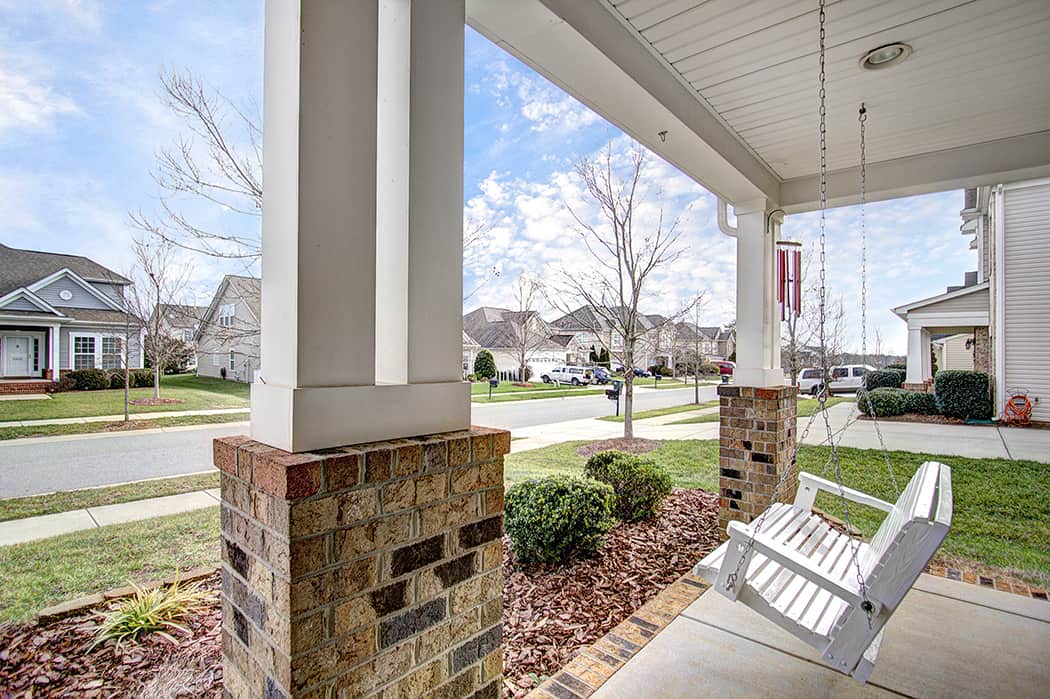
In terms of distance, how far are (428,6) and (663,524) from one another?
3258 mm

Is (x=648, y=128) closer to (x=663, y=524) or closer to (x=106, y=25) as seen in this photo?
(x=106, y=25)

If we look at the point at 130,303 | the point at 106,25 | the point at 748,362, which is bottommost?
the point at 748,362

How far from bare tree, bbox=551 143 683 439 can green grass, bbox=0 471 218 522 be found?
4.52 meters

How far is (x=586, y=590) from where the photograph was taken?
2.58 m

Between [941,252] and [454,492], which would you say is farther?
[941,252]

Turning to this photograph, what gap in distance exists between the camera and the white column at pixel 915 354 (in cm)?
834

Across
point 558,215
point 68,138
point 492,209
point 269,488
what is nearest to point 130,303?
point 68,138

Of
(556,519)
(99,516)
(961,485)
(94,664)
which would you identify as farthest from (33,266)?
(961,485)

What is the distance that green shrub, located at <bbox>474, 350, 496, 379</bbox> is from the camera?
5922mm

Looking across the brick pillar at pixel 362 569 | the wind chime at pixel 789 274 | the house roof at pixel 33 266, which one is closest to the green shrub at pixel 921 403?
the wind chime at pixel 789 274

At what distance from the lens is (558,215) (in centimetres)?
600

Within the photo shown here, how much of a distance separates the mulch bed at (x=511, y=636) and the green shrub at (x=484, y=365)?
300cm

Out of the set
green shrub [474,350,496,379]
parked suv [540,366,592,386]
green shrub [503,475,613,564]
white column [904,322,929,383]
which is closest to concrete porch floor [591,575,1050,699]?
green shrub [503,475,613,564]

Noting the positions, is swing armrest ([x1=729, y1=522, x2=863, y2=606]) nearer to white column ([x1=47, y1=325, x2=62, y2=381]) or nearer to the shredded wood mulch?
the shredded wood mulch
